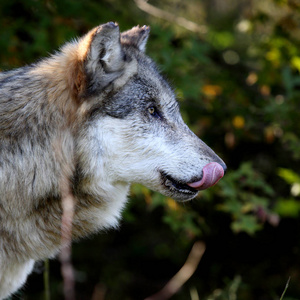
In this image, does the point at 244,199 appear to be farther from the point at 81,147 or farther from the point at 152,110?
the point at 81,147

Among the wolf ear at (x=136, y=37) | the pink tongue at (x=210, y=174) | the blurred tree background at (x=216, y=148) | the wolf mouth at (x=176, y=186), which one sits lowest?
the blurred tree background at (x=216, y=148)

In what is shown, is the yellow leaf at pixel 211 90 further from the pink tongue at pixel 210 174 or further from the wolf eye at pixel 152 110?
the pink tongue at pixel 210 174

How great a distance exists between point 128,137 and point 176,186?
53 cm

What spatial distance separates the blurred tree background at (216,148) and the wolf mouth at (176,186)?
144 cm

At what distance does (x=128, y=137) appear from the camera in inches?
129

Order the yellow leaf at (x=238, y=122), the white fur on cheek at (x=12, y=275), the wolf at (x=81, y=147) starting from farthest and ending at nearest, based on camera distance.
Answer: the yellow leaf at (x=238, y=122) < the white fur on cheek at (x=12, y=275) < the wolf at (x=81, y=147)

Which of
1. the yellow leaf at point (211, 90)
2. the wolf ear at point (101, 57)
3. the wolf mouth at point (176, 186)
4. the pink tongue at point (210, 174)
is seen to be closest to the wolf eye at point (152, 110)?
the wolf ear at point (101, 57)

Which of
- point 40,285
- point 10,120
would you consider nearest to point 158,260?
point 40,285

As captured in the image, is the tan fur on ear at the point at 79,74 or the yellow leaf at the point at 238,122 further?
the yellow leaf at the point at 238,122

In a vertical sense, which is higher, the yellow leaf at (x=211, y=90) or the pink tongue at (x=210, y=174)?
the pink tongue at (x=210, y=174)

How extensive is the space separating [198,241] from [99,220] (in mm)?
4445

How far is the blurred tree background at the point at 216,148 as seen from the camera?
5445mm

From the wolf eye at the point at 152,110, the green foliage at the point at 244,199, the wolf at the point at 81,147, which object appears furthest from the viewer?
the green foliage at the point at 244,199

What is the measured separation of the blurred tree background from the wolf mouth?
1443 mm
